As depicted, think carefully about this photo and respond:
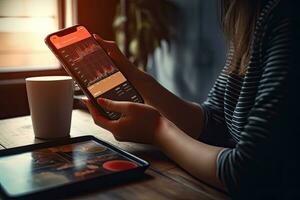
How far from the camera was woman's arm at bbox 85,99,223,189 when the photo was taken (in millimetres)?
685

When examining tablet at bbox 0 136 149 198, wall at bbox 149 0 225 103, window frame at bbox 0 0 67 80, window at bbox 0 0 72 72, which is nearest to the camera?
tablet at bbox 0 136 149 198

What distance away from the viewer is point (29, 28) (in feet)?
5.17

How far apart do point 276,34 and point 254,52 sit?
0.07m

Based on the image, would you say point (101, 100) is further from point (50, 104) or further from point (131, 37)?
point (131, 37)

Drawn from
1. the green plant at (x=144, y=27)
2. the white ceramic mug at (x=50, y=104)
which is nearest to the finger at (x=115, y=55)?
the white ceramic mug at (x=50, y=104)

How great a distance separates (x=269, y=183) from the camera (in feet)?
2.06

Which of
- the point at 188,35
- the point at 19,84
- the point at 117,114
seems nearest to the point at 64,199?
the point at 117,114

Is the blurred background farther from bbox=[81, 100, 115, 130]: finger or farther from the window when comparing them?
bbox=[81, 100, 115, 130]: finger

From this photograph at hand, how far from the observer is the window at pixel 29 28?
1.51 m

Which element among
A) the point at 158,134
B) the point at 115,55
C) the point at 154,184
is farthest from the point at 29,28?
the point at 154,184

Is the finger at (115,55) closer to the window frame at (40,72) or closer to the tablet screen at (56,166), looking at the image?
the tablet screen at (56,166)

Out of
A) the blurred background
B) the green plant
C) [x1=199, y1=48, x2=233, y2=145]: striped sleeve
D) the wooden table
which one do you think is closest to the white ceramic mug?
the wooden table

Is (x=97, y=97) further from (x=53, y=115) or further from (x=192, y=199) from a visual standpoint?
(x=192, y=199)

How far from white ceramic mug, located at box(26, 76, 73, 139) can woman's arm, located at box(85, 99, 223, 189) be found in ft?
0.23
